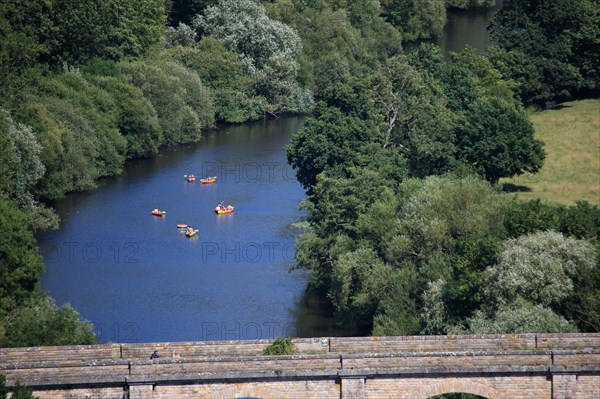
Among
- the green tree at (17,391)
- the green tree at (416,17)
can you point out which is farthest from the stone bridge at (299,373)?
the green tree at (416,17)

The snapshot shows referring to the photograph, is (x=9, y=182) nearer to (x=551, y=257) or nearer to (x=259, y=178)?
(x=259, y=178)

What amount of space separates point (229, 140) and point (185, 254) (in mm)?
27340

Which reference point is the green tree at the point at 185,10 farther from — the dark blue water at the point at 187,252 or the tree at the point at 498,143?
the tree at the point at 498,143

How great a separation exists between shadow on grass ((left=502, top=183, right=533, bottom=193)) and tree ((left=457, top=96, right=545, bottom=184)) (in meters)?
0.80

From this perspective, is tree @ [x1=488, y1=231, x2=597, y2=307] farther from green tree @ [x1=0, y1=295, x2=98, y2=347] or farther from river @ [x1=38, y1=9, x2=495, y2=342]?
green tree @ [x1=0, y1=295, x2=98, y2=347]

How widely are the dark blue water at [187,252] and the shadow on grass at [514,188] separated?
11.7 m

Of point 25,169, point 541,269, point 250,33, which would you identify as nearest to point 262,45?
point 250,33

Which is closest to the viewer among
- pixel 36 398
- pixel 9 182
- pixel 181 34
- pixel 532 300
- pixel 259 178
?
pixel 36 398

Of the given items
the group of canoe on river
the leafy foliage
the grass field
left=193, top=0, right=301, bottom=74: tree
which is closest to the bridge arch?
the leafy foliage

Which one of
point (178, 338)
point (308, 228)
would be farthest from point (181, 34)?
point (178, 338)

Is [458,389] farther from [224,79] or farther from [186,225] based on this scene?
[224,79]

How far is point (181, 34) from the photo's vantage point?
137750mm

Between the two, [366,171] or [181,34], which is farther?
[181,34]

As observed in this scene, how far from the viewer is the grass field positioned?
104m
